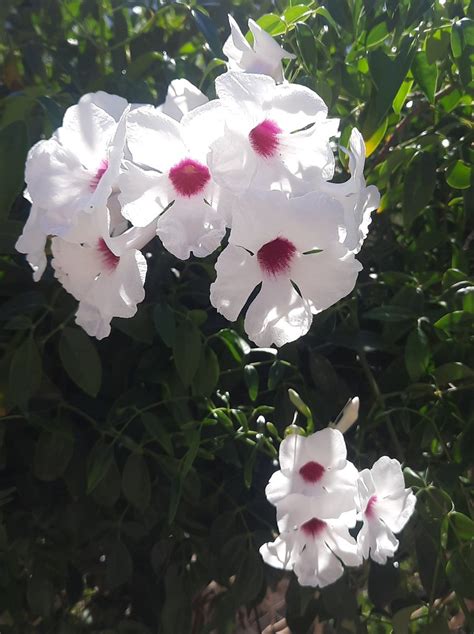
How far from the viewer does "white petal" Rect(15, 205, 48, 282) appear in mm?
503

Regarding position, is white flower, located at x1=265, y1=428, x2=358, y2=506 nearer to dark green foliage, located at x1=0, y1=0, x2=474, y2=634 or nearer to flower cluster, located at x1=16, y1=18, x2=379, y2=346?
dark green foliage, located at x1=0, y1=0, x2=474, y2=634

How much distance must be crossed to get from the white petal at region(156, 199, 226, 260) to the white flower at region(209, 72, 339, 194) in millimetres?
26

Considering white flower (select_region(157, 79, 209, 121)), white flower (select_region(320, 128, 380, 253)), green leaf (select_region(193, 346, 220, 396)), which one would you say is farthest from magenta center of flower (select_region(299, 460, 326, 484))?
white flower (select_region(157, 79, 209, 121))

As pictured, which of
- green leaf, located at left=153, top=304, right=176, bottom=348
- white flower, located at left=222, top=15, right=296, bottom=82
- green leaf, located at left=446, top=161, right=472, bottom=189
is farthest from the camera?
green leaf, located at left=446, top=161, right=472, bottom=189

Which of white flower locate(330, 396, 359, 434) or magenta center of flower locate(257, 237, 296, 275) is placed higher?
magenta center of flower locate(257, 237, 296, 275)

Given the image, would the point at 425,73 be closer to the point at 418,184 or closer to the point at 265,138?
the point at 418,184

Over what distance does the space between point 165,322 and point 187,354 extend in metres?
0.04

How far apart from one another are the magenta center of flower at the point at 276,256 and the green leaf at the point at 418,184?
0.27 meters

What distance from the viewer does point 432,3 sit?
0.65 metres

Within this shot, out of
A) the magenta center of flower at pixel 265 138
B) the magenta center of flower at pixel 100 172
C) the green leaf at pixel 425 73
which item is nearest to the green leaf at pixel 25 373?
the magenta center of flower at pixel 100 172

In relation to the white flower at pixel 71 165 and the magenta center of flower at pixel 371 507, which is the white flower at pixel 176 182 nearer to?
the white flower at pixel 71 165

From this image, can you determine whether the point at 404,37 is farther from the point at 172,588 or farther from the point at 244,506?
the point at 172,588

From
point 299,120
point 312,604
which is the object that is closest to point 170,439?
point 312,604

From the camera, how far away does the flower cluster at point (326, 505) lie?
2.04 feet
